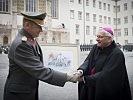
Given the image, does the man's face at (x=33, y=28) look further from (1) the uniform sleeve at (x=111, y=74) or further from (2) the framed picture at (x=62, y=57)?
(2) the framed picture at (x=62, y=57)

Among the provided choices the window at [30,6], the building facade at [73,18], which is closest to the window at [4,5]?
the building facade at [73,18]

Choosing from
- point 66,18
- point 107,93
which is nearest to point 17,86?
point 107,93

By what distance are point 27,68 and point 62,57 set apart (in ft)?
7.55

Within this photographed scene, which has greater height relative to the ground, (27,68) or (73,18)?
(73,18)

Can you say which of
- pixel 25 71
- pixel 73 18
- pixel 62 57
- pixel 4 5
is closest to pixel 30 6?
pixel 4 5

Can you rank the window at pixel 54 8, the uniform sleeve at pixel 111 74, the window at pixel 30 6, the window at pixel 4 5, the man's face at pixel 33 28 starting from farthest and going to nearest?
1. the window at pixel 54 8
2. the window at pixel 30 6
3. the window at pixel 4 5
4. the uniform sleeve at pixel 111 74
5. the man's face at pixel 33 28

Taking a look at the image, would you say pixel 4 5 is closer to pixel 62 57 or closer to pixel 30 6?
pixel 30 6

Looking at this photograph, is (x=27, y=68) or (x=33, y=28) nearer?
(x=27, y=68)

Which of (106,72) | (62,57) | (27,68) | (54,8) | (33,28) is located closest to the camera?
(27,68)

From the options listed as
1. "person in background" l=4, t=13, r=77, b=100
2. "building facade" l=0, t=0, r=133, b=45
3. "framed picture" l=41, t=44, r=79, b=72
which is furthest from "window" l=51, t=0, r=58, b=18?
"person in background" l=4, t=13, r=77, b=100

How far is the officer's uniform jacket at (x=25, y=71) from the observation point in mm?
2330

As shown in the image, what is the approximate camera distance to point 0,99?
4.73m

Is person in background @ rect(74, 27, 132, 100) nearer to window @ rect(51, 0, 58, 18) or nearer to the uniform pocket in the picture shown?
the uniform pocket

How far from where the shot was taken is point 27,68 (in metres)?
2.32
